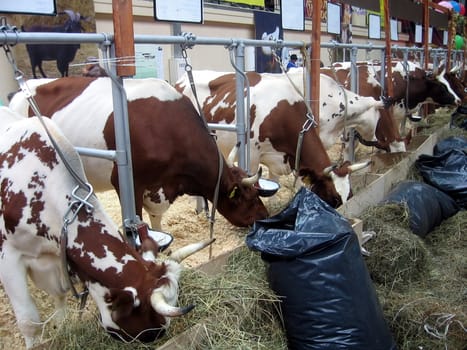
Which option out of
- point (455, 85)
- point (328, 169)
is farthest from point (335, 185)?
point (455, 85)

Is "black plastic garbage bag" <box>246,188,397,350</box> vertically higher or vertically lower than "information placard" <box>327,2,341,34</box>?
lower

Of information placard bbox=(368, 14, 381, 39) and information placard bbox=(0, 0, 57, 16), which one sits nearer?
information placard bbox=(0, 0, 57, 16)

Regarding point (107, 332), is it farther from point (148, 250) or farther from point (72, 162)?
point (72, 162)

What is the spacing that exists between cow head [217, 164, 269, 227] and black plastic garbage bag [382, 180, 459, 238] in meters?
1.24

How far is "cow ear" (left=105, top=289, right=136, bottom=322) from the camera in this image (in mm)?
1904

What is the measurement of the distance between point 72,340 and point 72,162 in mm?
770

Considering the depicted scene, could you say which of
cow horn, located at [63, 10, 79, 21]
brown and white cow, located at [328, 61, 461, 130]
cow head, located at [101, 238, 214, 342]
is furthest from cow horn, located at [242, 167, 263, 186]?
cow horn, located at [63, 10, 79, 21]

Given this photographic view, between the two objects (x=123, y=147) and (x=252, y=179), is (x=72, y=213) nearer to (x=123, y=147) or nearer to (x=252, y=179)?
(x=123, y=147)

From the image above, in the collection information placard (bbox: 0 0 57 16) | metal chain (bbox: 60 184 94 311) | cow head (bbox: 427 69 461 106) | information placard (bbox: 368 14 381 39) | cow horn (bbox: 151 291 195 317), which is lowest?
cow horn (bbox: 151 291 195 317)

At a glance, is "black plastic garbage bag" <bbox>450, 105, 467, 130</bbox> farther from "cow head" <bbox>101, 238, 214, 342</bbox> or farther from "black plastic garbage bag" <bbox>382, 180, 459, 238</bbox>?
"cow head" <bbox>101, 238, 214, 342</bbox>

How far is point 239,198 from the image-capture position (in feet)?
11.9

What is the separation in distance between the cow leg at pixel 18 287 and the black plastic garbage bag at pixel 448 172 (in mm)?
3929

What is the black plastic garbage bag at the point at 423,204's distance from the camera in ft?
13.1

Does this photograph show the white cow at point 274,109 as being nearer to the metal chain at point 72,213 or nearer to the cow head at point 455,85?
the metal chain at point 72,213
